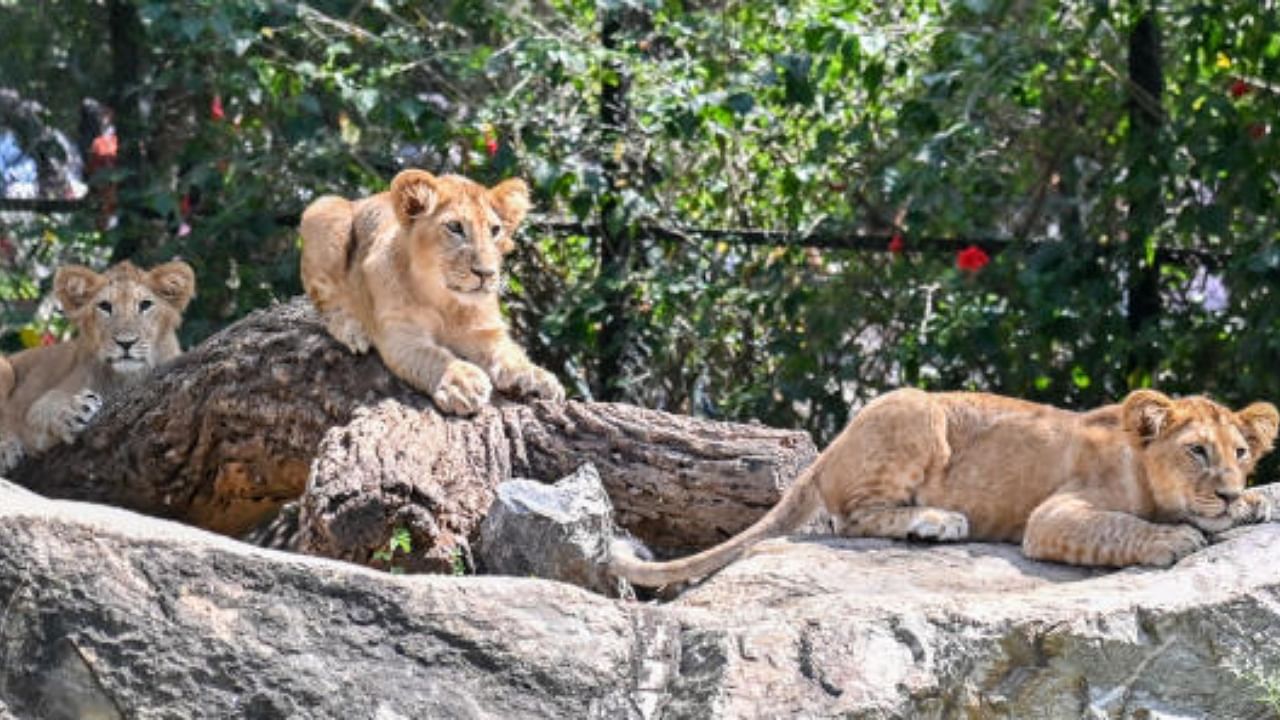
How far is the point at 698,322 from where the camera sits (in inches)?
423

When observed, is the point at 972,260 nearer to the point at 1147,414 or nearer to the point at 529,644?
the point at 1147,414

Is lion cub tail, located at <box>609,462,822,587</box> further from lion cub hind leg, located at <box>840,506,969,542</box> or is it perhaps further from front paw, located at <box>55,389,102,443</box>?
front paw, located at <box>55,389,102,443</box>

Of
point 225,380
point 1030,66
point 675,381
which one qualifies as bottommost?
point 675,381

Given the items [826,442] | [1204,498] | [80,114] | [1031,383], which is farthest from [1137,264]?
[80,114]

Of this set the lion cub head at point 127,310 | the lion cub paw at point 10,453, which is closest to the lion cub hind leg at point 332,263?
the lion cub head at point 127,310

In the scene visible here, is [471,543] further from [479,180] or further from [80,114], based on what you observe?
[80,114]

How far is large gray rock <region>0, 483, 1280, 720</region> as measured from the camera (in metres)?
5.44

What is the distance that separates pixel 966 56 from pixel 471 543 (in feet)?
11.8

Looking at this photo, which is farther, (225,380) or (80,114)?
(80,114)

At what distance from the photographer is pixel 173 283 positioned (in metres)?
9.16

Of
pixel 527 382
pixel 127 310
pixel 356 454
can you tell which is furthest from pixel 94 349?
pixel 356 454

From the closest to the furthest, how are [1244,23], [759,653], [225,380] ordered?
1. [759,653]
2. [225,380]
3. [1244,23]

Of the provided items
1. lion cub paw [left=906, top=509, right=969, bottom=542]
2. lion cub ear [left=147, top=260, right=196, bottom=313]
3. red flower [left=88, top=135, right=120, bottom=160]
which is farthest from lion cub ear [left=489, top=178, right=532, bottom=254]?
red flower [left=88, top=135, right=120, bottom=160]

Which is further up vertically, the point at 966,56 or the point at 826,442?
the point at 966,56
